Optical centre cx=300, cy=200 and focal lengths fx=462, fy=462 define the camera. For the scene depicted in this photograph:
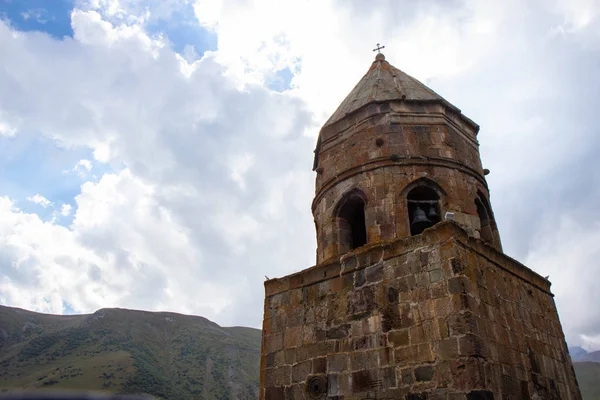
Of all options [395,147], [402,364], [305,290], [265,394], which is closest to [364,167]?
[395,147]

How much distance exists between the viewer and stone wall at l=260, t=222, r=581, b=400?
18.2 ft

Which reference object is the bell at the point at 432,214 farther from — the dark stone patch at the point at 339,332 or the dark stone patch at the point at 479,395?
the dark stone patch at the point at 479,395

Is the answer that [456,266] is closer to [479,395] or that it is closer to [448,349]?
[448,349]

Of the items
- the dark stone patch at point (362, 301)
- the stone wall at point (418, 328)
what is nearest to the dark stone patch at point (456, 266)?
the stone wall at point (418, 328)

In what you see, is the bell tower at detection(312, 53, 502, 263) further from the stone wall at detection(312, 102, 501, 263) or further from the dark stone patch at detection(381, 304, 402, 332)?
the dark stone patch at detection(381, 304, 402, 332)

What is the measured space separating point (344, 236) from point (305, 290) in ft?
4.04

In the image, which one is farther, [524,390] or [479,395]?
[524,390]

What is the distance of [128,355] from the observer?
43.7 meters

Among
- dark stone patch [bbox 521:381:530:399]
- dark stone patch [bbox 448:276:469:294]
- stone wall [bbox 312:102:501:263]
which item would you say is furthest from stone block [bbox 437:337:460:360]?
stone wall [bbox 312:102:501:263]

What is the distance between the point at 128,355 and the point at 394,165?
42.9m

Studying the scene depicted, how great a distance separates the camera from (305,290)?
7.58 metres

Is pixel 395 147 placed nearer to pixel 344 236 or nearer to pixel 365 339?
pixel 344 236

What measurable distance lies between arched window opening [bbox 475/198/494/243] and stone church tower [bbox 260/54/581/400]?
18mm

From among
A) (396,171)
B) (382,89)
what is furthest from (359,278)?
(382,89)
